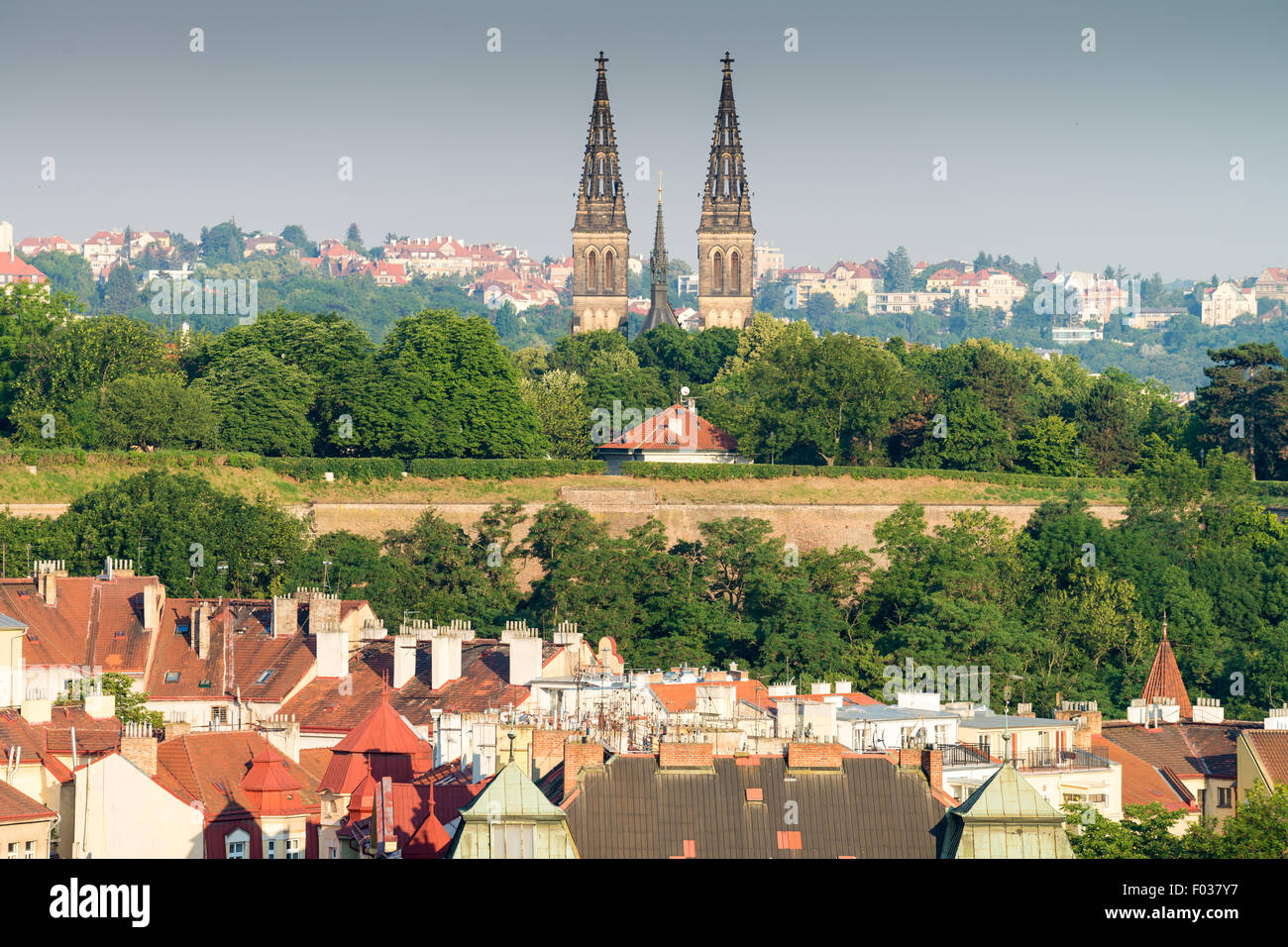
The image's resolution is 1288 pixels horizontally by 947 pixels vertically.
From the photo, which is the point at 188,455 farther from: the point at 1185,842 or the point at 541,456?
the point at 1185,842

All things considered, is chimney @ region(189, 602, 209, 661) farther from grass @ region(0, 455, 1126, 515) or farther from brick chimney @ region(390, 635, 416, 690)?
grass @ region(0, 455, 1126, 515)

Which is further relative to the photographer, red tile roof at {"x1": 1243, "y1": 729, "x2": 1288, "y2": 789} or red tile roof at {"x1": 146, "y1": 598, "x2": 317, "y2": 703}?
red tile roof at {"x1": 146, "y1": 598, "x2": 317, "y2": 703}

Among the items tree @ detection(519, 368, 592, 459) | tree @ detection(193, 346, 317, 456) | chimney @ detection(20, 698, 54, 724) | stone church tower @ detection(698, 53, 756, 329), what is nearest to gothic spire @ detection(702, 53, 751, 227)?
stone church tower @ detection(698, 53, 756, 329)

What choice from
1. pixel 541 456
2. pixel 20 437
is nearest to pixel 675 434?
pixel 541 456

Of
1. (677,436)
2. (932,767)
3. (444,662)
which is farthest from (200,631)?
(677,436)

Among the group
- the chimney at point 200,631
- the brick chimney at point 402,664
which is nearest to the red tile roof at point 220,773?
the brick chimney at point 402,664
